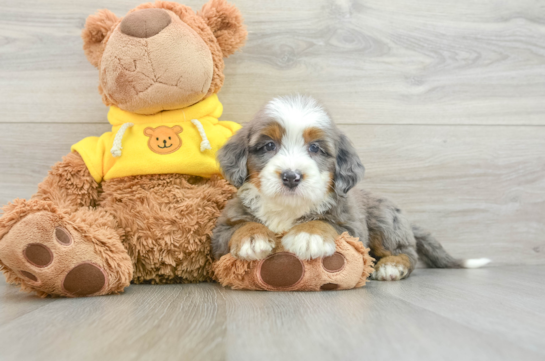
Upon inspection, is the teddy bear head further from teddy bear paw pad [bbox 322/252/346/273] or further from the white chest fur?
teddy bear paw pad [bbox 322/252/346/273]

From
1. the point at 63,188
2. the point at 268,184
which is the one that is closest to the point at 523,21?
the point at 268,184

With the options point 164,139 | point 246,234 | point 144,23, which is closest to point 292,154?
point 246,234

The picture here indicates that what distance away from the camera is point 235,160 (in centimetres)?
188

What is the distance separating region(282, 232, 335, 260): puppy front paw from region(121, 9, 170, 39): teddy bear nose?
1.07 metres

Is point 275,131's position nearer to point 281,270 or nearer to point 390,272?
point 281,270

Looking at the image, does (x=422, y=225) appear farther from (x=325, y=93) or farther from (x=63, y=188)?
(x=63, y=188)

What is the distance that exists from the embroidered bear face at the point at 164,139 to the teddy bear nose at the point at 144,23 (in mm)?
407

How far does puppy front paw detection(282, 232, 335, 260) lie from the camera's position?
1665 mm

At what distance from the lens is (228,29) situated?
86.4 inches

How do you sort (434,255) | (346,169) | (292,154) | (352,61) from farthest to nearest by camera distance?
(352,61)
(434,255)
(346,169)
(292,154)

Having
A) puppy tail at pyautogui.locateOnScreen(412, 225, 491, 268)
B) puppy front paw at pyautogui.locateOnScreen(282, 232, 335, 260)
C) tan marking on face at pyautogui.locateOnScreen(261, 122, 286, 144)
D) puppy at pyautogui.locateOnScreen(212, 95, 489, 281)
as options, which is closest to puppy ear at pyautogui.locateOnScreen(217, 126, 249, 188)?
puppy at pyautogui.locateOnScreen(212, 95, 489, 281)

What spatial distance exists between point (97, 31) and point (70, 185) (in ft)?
2.39

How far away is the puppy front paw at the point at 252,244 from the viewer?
5.49 ft

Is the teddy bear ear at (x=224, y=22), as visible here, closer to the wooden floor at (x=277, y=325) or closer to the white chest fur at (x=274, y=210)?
the white chest fur at (x=274, y=210)
